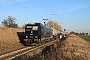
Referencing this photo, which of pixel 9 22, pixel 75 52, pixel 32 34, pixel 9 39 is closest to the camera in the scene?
pixel 75 52

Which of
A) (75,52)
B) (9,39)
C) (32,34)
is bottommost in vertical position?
(75,52)

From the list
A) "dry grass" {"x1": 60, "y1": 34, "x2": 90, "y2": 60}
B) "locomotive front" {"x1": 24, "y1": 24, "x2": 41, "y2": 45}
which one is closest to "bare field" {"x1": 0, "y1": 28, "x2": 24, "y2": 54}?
"locomotive front" {"x1": 24, "y1": 24, "x2": 41, "y2": 45}

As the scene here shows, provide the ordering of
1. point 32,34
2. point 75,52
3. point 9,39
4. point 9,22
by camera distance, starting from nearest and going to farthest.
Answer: point 75,52
point 32,34
point 9,39
point 9,22

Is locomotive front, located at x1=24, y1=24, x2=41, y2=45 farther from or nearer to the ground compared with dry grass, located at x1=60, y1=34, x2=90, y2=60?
farther from the ground

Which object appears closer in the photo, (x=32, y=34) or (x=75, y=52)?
(x=75, y=52)

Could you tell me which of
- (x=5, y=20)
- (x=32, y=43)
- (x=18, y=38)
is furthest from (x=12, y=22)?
(x=32, y=43)

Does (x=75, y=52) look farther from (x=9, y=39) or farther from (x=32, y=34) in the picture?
(x=9, y=39)

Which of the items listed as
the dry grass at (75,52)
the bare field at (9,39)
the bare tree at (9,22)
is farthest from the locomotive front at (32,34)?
the bare tree at (9,22)

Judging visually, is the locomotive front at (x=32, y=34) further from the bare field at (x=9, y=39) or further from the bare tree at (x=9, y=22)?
the bare tree at (x=9, y=22)

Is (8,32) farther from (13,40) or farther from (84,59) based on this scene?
(84,59)

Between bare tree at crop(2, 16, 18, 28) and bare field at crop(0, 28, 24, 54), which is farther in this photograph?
bare tree at crop(2, 16, 18, 28)

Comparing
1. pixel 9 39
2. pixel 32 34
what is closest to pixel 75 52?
pixel 32 34

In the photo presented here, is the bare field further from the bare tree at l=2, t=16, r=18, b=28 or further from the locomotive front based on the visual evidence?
the bare tree at l=2, t=16, r=18, b=28

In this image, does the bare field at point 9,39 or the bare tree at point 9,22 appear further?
the bare tree at point 9,22
